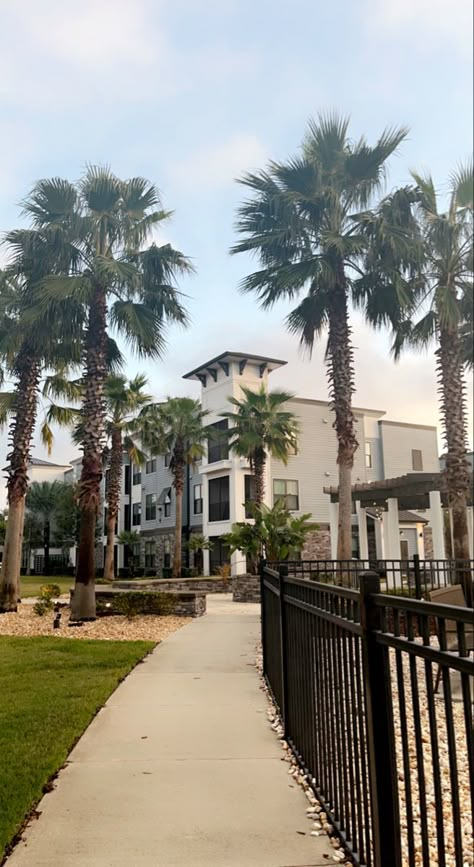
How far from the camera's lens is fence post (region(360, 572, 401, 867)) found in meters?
2.52

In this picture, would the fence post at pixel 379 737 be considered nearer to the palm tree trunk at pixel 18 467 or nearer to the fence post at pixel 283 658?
the fence post at pixel 283 658

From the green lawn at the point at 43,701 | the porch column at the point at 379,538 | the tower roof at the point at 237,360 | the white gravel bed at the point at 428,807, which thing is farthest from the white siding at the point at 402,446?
the white gravel bed at the point at 428,807

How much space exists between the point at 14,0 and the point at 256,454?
23.2 meters

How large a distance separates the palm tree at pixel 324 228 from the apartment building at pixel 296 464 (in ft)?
52.1

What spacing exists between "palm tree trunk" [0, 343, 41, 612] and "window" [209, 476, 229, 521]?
19.5 meters

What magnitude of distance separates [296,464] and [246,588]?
15.3m

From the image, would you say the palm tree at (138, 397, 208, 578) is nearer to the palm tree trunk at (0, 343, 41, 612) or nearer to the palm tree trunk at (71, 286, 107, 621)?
the palm tree trunk at (0, 343, 41, 612)

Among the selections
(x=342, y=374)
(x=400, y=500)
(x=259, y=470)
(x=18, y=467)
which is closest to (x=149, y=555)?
(x=259, y=470)

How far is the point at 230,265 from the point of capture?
19.0 metres

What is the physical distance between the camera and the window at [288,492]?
3669 cm

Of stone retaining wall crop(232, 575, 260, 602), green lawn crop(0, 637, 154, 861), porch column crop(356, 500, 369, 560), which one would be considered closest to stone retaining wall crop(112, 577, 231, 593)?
stone retaining wall crop(232, 575, 260, 602)

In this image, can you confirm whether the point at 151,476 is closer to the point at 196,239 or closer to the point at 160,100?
the point at 196,239

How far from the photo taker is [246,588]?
22.8 meters

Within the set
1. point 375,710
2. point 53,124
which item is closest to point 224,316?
point 53,124
